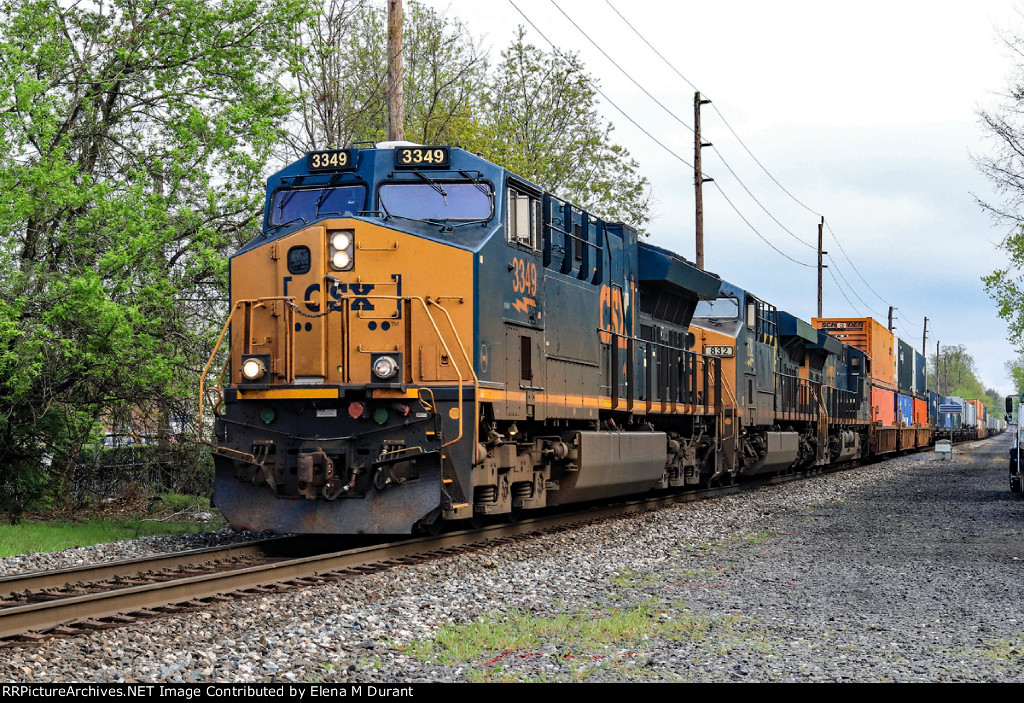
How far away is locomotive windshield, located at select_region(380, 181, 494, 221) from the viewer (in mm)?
10570

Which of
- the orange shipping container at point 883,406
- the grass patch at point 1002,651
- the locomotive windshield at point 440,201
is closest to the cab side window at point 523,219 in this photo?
the locomotive windshield at point 440,201

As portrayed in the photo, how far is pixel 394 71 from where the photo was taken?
51.0 ft

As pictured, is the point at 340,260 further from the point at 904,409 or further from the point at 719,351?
the point at 904,409

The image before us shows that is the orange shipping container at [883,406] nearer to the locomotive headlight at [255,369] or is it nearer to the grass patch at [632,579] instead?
the grass patch at [632,579]

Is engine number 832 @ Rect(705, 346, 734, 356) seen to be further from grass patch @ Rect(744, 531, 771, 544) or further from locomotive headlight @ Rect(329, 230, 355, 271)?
locomotive headlight @ Rect(329, 230, 355, 271)

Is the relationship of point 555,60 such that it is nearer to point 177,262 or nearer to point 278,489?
point 177,262

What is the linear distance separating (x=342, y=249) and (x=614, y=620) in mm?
4652

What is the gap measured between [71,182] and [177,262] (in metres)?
1.85

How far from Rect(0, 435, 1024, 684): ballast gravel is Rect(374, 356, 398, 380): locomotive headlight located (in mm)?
1759

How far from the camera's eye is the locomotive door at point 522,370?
10742mm

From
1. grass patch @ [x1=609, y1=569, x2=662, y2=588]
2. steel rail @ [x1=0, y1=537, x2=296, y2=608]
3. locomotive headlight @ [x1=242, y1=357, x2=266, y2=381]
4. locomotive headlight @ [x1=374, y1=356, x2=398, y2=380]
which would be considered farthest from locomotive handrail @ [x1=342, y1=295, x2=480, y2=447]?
steel rail @ [x1=0, y1=537, x2=296, y2=608]

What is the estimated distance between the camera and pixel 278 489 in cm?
986

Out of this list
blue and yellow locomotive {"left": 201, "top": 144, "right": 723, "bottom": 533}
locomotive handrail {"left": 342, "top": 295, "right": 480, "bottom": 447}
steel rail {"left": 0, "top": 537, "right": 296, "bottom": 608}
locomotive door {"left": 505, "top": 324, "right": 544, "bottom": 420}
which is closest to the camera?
steel rail {"left": 0, "top": 537, "right": 296, "bottom": 608}

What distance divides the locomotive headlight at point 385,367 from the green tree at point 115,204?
4.05 m
